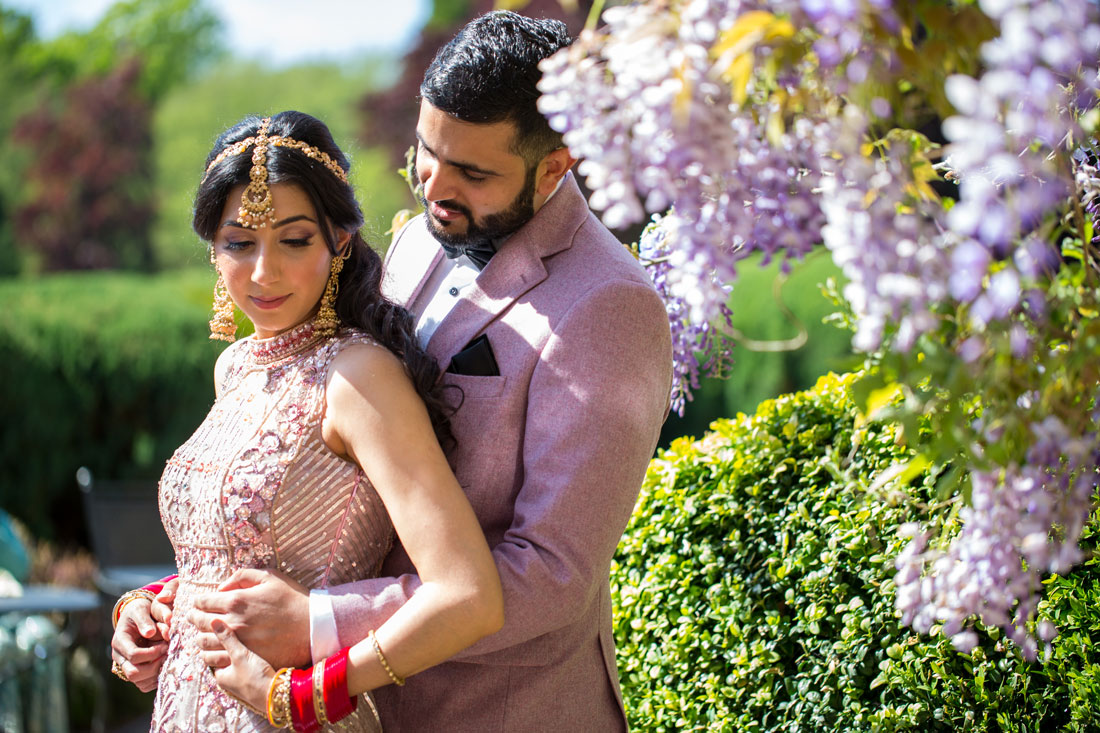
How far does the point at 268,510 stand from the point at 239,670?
0.29 m

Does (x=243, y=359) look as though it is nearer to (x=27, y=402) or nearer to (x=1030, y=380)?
(x=1030, y=380)

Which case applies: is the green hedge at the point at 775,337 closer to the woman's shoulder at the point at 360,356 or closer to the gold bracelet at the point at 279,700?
the woman's shoulder at the point at 360,356

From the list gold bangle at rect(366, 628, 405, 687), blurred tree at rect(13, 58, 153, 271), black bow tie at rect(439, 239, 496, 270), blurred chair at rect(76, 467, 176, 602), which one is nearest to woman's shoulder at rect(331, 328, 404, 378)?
black bow tie at rect(439, 239, 496, 270)

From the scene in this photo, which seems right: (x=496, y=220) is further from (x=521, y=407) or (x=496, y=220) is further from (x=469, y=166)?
(x=521, y=407)

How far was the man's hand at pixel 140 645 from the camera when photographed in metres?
2.29

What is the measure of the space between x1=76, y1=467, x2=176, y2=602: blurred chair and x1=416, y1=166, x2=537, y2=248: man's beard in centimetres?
460

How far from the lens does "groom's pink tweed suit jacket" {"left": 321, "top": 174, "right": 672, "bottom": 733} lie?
193cm

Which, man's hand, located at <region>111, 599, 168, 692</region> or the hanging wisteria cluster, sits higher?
the hanging wisteria cluster

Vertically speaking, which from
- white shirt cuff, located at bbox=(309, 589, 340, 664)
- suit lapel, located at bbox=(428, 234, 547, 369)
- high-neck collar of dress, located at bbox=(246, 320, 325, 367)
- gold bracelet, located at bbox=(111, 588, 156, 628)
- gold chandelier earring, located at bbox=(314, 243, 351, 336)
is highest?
gold chandelier earring, located at bbox=(314, 243, 351, 336)

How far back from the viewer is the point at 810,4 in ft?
3.81

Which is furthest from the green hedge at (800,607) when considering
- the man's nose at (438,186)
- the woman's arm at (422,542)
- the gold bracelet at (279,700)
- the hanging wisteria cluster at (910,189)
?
the gold bracelet at (279,700)

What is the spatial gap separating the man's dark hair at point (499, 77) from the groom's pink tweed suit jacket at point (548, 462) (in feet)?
0.53

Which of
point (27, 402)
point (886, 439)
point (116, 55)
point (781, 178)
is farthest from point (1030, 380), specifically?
point (116, 55)

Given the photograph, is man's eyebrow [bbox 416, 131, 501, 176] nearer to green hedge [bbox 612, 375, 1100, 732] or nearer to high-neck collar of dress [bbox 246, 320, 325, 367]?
high-neck collar of dress [bbox 246, 320, 325, 367]
